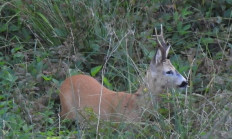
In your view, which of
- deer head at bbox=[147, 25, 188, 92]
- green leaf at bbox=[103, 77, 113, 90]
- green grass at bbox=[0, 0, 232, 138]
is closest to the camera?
green grass at bbox=[0, 0, 232, 138]

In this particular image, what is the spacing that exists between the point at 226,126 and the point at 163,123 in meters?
0.50

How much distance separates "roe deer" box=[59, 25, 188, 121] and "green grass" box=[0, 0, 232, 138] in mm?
119

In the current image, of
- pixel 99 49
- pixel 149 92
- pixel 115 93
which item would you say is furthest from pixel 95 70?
pixel 149 92

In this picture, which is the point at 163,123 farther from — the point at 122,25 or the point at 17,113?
the point at 122,25

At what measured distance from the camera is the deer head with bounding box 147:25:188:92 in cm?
622

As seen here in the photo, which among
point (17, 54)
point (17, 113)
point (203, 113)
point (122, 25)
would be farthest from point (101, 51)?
point (203, 113)

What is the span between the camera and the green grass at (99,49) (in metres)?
5.74

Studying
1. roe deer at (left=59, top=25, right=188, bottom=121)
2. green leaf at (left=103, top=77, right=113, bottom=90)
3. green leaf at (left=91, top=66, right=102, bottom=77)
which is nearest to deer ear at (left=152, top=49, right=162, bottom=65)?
roe deer at (left=59, top=25, right=188, bottom=121)

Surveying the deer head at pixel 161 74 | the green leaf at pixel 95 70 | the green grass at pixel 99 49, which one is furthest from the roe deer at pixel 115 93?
the green leaf at pixel 95 70

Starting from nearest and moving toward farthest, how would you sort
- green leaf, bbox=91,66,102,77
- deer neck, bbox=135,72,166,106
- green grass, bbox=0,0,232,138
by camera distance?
deer neck, bbox=135,72,166,106 < green grass, bbox=0,0,232,138 < green leaf, bbox=91,66,102,77

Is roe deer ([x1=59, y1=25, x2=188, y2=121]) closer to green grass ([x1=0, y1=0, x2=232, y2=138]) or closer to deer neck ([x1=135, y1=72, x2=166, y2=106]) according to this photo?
deer neck ([x1=135, y1=72, x2=166, y2=106])

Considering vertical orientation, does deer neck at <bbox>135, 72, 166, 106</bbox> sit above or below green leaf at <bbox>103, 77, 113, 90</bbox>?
above

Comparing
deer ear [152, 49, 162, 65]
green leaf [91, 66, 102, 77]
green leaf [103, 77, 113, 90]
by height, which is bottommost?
green leaf [103, 77, 113, 90]

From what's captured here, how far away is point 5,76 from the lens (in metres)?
6.57
